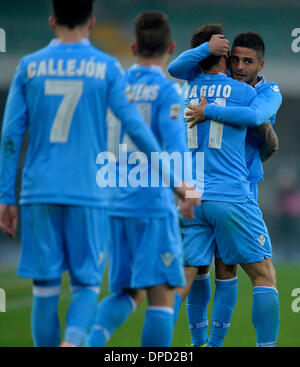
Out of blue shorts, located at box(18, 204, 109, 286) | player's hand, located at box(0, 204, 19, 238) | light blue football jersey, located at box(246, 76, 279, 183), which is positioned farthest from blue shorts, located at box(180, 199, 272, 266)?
player's hand, located at box(0, 204, 19, 238)

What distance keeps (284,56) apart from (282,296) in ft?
51.5

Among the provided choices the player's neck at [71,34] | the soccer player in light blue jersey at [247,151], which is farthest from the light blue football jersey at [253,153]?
the player's neck at [71,34]

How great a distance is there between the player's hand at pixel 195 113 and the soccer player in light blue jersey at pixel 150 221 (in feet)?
3.02

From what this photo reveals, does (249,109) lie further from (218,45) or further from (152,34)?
(152,34)

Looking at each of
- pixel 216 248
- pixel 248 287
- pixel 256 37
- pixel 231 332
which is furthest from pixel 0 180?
pixel 248 287

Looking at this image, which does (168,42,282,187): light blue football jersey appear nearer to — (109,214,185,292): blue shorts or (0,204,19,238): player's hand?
(109,214,185,292): blue shorts

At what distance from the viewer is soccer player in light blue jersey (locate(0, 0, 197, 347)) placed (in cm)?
361

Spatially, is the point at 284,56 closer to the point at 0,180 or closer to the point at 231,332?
the point at 231,332

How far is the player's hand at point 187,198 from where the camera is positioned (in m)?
3.70

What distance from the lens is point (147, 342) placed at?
3830mm

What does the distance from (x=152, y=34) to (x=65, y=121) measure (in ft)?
2.39

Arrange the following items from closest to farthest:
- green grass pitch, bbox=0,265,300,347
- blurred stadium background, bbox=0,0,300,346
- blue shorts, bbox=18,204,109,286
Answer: blue shorts, bbox=18,204,109,286 < green grass pitch, bbox=0,265,300,347 < blurred stadium background, bbox=0,0,300,346

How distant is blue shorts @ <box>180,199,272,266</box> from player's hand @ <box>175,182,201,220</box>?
1.05m
